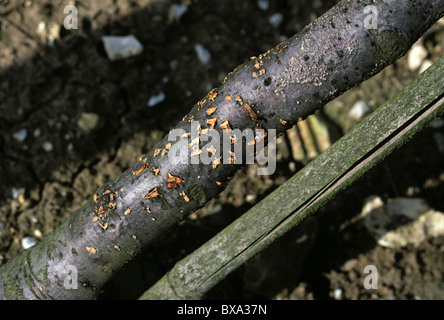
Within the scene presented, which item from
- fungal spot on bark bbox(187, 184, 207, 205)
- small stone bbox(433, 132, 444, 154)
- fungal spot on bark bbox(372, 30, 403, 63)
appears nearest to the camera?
fungal spot on bark bbox(372, 30, 403, 63)

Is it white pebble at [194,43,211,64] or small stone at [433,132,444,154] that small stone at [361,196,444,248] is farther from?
white pebble at [194,43,211,64]

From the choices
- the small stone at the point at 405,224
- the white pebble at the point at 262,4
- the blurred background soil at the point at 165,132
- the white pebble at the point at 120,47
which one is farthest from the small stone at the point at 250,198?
the white pebble at the point at 262,4

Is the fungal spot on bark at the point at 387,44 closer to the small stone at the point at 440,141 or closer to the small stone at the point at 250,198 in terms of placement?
the small stone at the point at 250,198

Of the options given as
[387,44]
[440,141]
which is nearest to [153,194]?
[387,44]

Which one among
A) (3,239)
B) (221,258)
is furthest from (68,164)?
(221,258)

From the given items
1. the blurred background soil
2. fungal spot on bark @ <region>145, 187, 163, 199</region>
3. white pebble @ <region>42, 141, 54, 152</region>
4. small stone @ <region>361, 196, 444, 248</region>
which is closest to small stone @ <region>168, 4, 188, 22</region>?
the blurred background soil

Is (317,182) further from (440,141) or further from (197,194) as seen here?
(440,141)

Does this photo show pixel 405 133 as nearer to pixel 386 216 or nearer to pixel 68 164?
pixel 386 216

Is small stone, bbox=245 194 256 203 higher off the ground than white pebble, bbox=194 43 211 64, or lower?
lower
